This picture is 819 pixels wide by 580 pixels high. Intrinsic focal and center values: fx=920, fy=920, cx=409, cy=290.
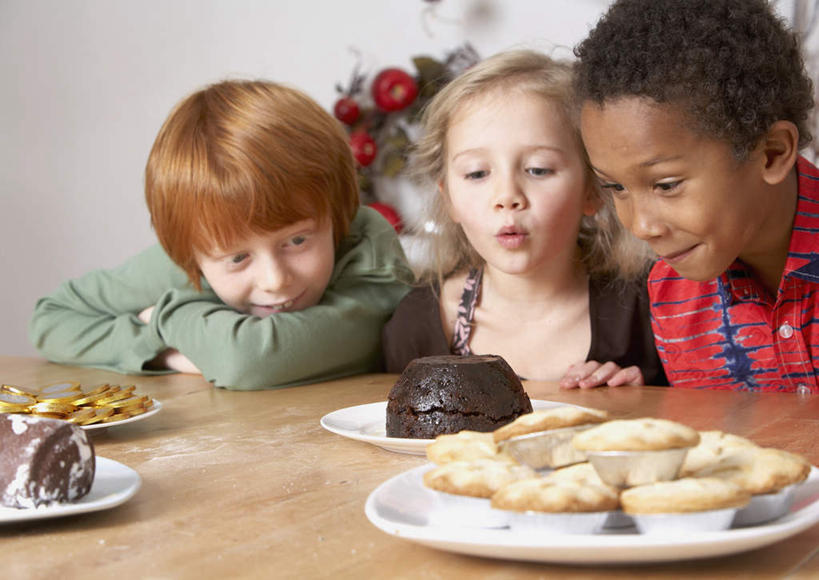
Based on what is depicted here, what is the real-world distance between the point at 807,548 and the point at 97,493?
1.74ft

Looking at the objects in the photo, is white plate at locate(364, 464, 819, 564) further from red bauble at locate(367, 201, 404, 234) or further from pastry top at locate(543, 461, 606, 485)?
red bauble at locate(367, 201, 404, 234)

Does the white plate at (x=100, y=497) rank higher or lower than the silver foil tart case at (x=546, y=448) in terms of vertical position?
lower

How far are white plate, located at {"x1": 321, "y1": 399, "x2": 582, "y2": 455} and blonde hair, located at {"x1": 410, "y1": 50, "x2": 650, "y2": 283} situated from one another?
0.65 meters

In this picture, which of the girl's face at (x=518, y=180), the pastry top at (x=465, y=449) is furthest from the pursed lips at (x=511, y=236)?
the pastry top at (x=465, y=449)

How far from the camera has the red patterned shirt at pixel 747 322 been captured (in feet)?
4.55

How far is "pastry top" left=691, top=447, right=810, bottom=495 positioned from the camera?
0.55 meters

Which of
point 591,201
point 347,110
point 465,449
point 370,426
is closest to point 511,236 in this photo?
point 591,201

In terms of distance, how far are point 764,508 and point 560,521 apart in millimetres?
132

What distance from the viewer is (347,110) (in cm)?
321

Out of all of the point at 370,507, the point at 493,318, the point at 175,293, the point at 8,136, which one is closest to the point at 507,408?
the point at 370,507

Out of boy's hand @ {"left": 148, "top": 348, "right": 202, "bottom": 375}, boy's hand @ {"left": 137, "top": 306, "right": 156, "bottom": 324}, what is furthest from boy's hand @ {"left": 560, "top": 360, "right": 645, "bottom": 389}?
boy's hand @ {"left": 137, "top": 306, "right": 156, "bottom": 324}

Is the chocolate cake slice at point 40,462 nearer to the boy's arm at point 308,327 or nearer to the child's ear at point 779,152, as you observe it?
the boy's arm at point 308,327

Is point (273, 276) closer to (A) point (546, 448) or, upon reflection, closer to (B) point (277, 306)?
(B) point (277, 306)

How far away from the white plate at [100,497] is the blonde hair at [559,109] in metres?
1.02
